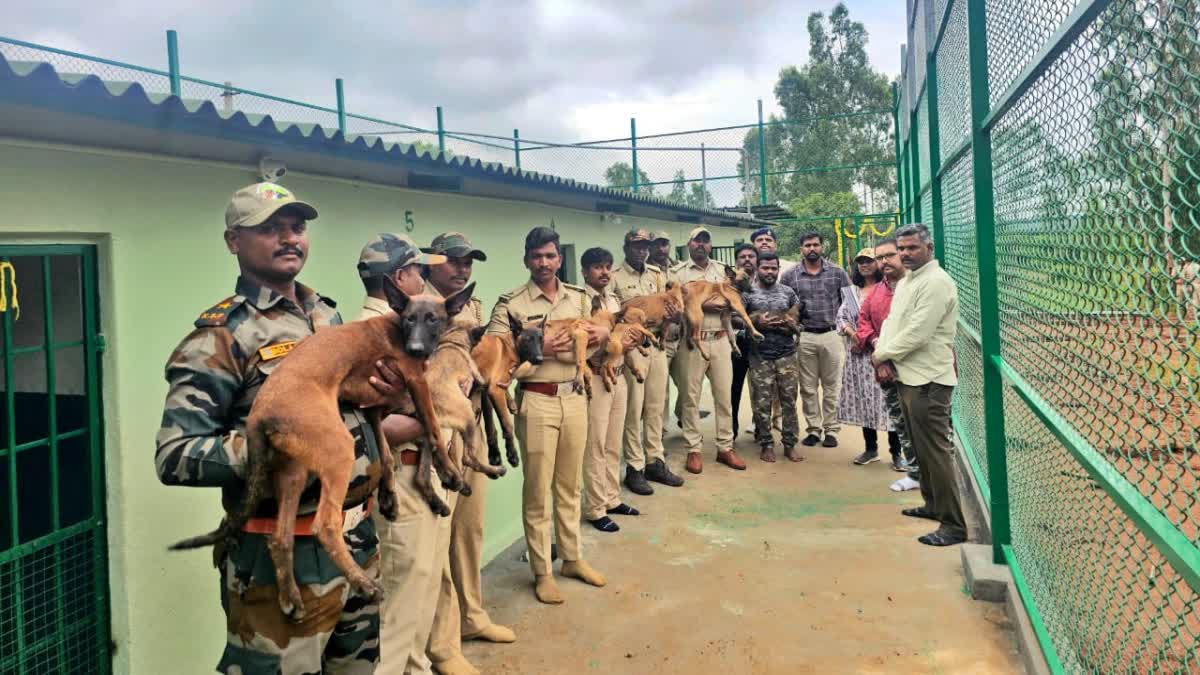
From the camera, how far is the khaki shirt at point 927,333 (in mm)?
5109

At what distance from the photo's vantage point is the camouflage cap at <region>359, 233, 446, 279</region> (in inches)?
129

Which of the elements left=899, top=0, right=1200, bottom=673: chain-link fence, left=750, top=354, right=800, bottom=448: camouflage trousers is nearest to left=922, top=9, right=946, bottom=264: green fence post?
left=899, top=0, right=1200, bottom=673: chain-link fence

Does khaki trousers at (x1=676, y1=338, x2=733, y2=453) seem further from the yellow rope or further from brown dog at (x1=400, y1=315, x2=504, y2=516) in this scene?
the yellow rope

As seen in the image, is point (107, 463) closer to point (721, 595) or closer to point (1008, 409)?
point (721, 595)

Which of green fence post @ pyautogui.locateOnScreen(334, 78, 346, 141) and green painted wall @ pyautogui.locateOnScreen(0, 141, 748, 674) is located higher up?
green fence post @ pyautogui.locateOnScreen(334, 78, 346, 141)

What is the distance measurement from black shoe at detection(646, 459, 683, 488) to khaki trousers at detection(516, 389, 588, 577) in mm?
2209

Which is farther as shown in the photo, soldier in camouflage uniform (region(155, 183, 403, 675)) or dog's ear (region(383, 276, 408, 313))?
dog's ear (region(383, 276, 408, 313))

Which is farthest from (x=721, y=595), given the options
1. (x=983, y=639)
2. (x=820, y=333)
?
(x=820, y=333)

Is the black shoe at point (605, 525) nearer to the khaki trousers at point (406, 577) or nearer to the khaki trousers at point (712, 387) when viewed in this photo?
the khaki trousers at point (712, 387)

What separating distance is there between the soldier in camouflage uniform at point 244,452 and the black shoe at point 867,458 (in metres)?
5.83

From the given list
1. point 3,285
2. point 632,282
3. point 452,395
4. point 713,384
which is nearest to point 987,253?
point 452,395

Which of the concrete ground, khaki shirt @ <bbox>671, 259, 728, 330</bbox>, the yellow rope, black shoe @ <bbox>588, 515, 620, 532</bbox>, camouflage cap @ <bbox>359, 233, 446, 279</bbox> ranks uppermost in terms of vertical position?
khaki shirt @ <bbox>671, 259, 728, 330</bbox>

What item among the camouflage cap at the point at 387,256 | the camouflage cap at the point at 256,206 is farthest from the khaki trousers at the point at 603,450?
the camouflage cap at the point at 256,206

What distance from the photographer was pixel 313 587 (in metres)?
2.20
